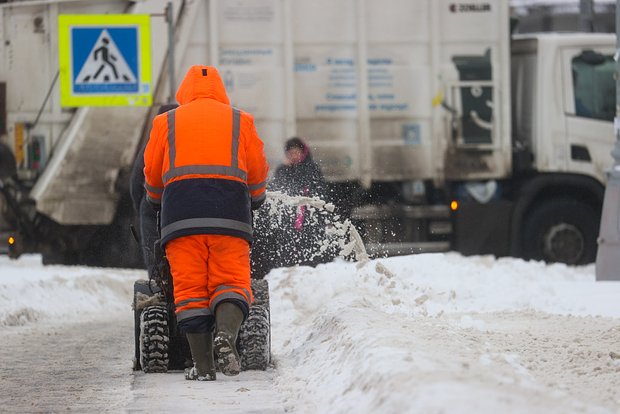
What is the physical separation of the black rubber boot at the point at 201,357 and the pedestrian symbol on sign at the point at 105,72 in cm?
799

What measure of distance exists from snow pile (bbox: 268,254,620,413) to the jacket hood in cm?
141

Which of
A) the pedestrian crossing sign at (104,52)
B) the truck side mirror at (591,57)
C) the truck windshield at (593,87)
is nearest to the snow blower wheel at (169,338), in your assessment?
the pedestrian crossing sign at (104,52)

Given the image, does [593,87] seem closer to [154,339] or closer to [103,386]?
[154,339]

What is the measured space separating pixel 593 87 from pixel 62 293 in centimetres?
663

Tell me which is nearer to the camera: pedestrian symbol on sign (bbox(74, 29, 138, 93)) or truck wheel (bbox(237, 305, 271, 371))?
truck wheel (bbox(237, 305, 271, 371))

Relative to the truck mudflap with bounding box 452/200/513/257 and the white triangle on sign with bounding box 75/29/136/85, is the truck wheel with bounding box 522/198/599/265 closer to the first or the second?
the truck mudflap with bounding box 452/200/513/257

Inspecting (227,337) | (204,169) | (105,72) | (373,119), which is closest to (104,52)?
(105,72)

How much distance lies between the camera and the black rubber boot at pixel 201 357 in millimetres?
6715

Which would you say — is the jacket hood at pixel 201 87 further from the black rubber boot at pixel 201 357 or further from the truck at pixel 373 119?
the truck at pixel 373 119

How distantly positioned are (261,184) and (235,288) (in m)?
0.63

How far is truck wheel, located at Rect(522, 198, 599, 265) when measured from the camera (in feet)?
51.8

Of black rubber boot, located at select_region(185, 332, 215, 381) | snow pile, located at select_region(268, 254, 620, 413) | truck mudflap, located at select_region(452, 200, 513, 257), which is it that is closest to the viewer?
snow pile, located at select_region(268, 254, 620, 413)

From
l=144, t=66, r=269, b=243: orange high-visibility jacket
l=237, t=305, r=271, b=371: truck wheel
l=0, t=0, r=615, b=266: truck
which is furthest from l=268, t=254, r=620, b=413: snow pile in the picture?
l=0, t=0, r=615, b=266: truck

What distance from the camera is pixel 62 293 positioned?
1300cm
